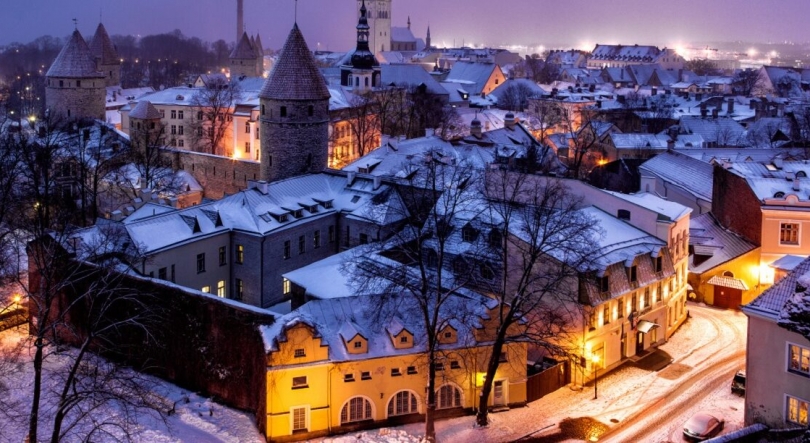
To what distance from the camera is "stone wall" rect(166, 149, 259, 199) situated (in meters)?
48.9

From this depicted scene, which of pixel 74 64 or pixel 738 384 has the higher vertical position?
pixel 74 64

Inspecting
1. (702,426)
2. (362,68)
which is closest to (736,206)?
(702,426)

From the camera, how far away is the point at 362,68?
7425cm

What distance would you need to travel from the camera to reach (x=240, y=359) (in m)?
26.1

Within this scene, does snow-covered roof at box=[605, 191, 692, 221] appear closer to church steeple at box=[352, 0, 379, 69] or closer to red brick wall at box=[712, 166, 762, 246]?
red brick wall at box=[712, 166, 762, 246]

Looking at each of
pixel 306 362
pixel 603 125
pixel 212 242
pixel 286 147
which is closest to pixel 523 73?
pixel 603 125

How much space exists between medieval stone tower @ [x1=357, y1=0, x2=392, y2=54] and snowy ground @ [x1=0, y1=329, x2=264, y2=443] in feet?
410

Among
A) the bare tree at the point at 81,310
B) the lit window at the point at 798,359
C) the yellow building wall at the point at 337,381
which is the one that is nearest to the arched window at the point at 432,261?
the yellow building wall at the point at 337,381

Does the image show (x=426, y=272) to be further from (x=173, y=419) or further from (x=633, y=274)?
(x=173, y=419)

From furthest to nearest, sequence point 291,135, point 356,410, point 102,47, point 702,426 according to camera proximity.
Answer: point 102,47 < point 291,135 < point 356,410 < point 702,426

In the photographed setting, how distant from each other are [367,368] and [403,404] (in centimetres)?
156

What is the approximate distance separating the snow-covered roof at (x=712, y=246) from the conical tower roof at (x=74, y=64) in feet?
138

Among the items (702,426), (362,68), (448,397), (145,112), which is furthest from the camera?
(362,68)

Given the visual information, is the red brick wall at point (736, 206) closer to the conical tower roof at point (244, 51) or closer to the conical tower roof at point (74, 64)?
the conical tower roof at point (74, 64)
